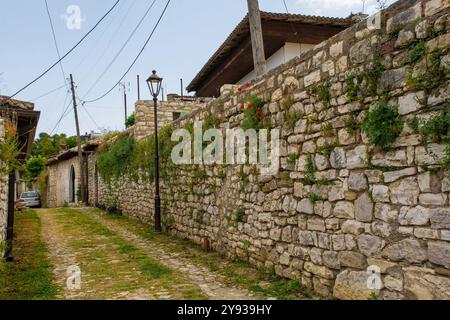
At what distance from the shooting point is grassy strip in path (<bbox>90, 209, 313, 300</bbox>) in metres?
4.27

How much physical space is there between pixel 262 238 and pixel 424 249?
100 inches

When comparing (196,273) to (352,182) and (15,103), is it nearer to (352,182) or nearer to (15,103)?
(352,182)

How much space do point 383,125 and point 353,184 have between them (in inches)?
26.5

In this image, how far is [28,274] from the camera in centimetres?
539

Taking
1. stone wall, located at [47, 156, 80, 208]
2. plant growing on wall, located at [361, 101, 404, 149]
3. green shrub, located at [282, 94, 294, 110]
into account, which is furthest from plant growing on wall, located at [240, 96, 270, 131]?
stone wall, located at [47, 156, 80, 208]

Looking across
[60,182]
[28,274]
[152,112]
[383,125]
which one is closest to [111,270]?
[28,274]

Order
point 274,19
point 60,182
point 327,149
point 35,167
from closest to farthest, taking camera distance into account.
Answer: point 327,149
point 274,19
point 60,182
point 35,167

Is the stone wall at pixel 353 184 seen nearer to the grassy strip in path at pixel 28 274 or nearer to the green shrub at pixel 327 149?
the green shrub at pixel 327 149

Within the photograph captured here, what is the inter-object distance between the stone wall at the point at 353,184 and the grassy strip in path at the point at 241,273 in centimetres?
14

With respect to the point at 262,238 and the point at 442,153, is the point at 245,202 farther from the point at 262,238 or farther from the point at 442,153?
the point at 442,153

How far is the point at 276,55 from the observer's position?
1031 centimetres

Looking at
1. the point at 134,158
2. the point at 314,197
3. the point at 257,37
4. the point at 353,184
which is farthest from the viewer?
the point at 134,158
